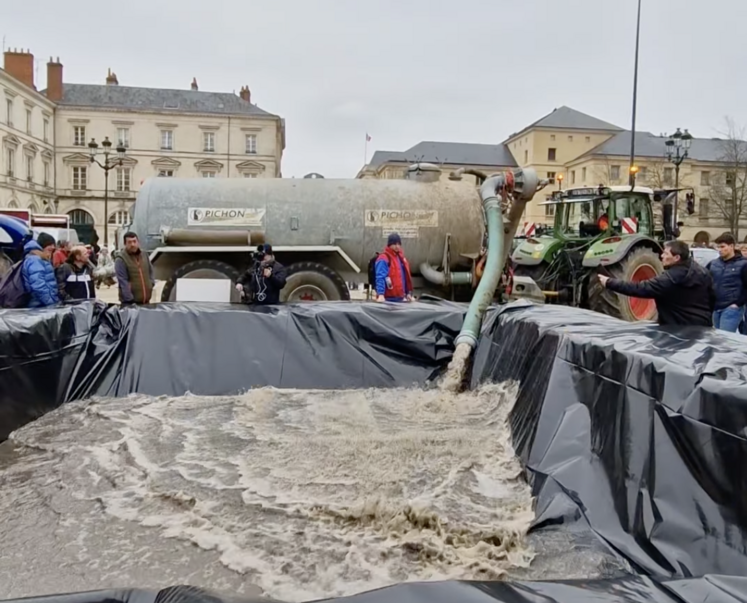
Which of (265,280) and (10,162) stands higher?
(10,162)

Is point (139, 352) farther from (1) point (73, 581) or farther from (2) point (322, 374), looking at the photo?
(1) point (73, 581)

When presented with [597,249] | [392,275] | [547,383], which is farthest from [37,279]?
[597,249]

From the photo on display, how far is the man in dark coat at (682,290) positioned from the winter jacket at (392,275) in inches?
158

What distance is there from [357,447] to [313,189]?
21.1ft

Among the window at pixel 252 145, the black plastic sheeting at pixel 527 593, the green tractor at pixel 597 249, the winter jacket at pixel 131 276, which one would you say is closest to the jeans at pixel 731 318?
the green tractor at pixel 597 249

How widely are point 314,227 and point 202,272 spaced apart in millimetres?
1813

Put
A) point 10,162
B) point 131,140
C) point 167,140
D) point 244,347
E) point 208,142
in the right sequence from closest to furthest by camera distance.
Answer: point 244,347 < point 10,162 < point 131,140 < point 167,140 < point 208,142

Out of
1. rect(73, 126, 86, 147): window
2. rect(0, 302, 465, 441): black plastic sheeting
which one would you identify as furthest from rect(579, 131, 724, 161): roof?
rect(0, 302, 465, 441): black plastic sheeting

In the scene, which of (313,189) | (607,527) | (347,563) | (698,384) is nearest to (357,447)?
(347,563)

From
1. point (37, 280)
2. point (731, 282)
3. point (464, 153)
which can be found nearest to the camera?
point (37, 280)

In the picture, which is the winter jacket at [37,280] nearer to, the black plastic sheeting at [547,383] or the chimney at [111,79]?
the black plastic sheeting at [547,383]

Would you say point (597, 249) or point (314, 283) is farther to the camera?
point (597, 249)

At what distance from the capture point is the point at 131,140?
185 ft

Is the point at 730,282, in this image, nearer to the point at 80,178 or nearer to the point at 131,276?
the point at 131,276
